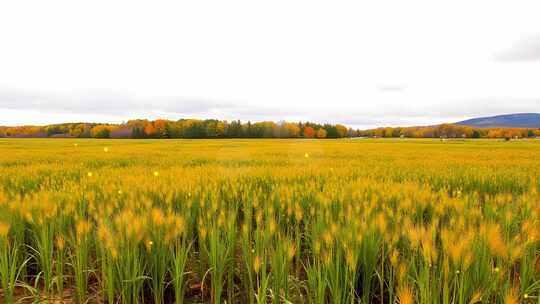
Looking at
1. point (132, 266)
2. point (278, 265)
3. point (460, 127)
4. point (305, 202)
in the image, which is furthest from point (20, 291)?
point (460, 127)

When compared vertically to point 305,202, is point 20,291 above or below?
below

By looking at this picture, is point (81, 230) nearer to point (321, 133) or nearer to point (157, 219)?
point (157, 219)

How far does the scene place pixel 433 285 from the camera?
160 centimetres

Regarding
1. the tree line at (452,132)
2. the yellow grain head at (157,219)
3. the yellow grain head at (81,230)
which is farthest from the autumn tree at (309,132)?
the yellow grain head at (81,230)

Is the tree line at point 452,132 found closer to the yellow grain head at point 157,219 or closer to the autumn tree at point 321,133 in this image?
the autumn tree at point 321,133

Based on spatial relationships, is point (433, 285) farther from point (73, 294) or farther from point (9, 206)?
point (9, 206)

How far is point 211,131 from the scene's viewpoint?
350 ft

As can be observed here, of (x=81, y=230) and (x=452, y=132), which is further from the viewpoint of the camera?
(x=452, y=132)

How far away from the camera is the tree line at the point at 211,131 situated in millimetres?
107438

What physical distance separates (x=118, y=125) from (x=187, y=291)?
5109 inches

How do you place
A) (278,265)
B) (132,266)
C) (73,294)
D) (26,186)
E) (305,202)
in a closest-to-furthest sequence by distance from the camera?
(278,265)
(132,266)
(73,294)
(305,202)
(26,186)

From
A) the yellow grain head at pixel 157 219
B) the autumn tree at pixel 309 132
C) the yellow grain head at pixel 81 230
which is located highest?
the autumn tree at pixel 309 132

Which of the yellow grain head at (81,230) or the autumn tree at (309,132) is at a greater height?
the autumn tree at (309,132)

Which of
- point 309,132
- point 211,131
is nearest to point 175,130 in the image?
point 211,131
